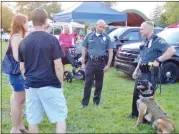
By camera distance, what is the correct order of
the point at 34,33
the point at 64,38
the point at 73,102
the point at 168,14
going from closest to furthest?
the point at 34,33
the point at 73,102
the point at 64,38
the point at 168,14

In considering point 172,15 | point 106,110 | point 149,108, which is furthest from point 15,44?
point 172,15

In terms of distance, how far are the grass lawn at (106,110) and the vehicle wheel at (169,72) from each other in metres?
0.31

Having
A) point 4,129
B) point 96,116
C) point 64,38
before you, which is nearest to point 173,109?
point 96,116

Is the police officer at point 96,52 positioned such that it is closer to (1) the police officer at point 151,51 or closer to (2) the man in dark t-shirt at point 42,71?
(1) the police officer at point 151,51

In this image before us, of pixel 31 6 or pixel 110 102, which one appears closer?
pixel 110 102

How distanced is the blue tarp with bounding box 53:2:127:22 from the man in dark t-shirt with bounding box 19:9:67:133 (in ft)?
37.0

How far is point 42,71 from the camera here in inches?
144

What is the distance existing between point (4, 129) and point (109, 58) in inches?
93.5

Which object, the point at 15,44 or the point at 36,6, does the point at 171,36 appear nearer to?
the point at 15,44

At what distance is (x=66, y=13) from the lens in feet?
50.4

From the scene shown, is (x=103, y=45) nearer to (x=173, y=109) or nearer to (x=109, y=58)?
(x=109, y=58)

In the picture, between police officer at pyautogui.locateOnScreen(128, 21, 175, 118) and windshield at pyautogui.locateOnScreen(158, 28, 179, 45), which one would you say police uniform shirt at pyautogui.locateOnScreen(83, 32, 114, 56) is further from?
windshield at pyautogui.locateOnScreen(158, 28, 179, 45)

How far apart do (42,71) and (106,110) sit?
2.65 meters

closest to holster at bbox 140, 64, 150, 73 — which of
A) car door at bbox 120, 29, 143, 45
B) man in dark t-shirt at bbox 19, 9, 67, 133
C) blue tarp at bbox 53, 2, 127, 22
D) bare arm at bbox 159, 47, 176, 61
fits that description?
bare arm at bbox 159, 47, 176, 61
